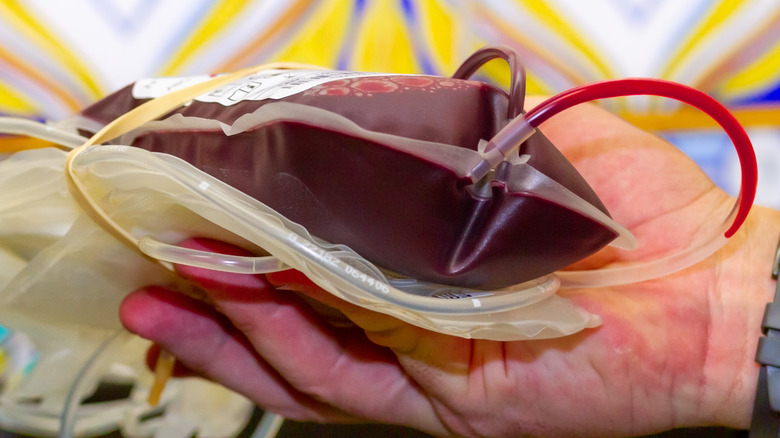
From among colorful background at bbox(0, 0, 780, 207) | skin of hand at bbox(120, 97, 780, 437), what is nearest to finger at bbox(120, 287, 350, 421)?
skin of hand at bbox(120, 97, 780, 437)

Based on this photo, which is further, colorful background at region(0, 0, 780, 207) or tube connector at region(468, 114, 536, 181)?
colorful background at region(0, 0, 780, 207)

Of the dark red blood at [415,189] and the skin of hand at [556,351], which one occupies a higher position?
the dark red blood at [415,189]

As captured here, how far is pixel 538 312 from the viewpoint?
0.35 metres

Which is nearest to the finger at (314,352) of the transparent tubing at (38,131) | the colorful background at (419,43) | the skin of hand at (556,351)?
the skin of hand at (556,351)

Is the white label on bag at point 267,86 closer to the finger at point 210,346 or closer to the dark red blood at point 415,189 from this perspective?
the dark red blood at point 415,189

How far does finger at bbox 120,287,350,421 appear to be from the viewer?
1.38ft

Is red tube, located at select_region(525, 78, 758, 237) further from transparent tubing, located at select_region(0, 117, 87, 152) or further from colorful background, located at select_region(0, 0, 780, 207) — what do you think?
colorful background, located at select_region(0, 0, 780, 207)

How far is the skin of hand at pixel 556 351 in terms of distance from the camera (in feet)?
1.36

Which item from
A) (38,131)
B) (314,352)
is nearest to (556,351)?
(314,352)

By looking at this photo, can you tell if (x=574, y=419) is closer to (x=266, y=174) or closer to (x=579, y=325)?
(x=579, y=325)

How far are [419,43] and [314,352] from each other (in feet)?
1.55

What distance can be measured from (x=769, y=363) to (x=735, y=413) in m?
0.06

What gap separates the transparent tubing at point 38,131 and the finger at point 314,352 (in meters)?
0.13

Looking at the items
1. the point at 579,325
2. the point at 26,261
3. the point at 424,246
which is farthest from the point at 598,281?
the point at 26,261
